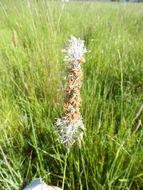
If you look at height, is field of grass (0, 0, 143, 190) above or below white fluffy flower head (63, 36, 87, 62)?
below

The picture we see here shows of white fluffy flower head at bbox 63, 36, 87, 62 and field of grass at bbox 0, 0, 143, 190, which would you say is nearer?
white fluffy flower head at bbox 63, 36, 87, 62

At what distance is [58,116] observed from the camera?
89 centimetres

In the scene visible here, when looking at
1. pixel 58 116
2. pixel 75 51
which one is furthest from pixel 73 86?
pixel 58 116

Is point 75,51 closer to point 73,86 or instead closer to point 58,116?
point 73,86

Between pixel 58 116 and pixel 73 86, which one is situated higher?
pixel 73 86

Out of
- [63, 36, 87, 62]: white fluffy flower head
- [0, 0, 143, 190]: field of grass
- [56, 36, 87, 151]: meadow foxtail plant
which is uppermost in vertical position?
[63, 36, 87, 62]: white fluffy flower head

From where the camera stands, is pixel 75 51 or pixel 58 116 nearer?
pixel 75 51

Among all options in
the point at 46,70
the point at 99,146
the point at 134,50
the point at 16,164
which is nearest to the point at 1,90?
the point at 46,70

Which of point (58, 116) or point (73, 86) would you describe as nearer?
point (73, 86)

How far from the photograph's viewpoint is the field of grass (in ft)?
2.19

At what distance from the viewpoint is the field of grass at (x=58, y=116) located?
67cm

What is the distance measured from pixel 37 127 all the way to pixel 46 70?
0.97ft

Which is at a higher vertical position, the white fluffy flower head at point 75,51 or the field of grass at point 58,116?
the white fluffy flower head at point 75,51

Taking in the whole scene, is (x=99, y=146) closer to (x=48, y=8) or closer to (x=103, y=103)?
(x=103, y=103)
